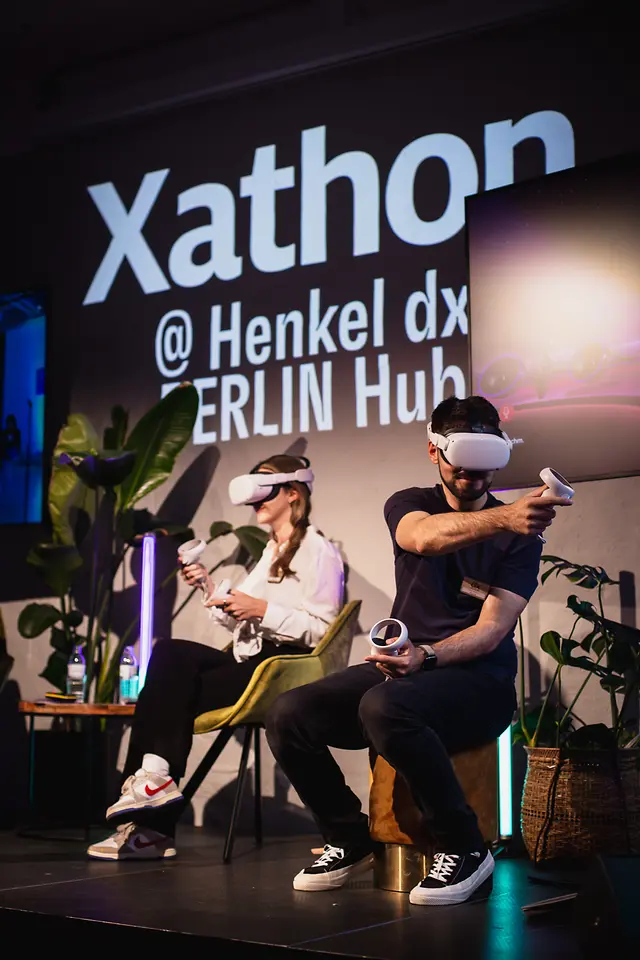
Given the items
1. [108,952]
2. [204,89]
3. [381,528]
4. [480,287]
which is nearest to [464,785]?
[108,952]

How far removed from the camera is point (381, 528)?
438 centimetres

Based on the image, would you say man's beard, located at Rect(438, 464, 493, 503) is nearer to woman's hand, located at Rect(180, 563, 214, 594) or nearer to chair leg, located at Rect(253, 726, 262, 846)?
woman's hand, located at Rect(180, 563, 214, 594)

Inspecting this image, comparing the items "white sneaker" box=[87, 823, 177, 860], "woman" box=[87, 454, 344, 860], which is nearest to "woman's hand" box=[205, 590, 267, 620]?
"woman" box=[87, 454, 344, 860]

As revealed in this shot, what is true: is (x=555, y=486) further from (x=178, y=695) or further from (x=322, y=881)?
(x=178, y=695)

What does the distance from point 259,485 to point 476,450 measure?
53.8 inches

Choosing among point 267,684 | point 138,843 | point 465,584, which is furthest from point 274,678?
point 465,584

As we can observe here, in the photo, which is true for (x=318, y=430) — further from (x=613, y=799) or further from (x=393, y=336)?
(x=613, y=799)

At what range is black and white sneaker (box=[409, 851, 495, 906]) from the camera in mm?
2594

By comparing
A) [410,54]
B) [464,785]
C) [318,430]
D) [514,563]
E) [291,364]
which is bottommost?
[464,785]

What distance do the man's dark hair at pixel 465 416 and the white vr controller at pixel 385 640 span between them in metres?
0.54

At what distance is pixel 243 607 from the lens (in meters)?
3.71

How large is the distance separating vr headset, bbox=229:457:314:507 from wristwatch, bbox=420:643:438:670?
1.35 m

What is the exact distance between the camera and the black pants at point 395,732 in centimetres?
263

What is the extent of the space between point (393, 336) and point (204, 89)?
5.22 ft
